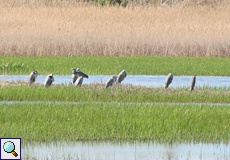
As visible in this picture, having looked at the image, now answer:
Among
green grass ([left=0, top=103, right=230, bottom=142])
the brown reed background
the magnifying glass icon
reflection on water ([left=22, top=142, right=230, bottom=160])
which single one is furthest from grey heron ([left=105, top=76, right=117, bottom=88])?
the brown reed background

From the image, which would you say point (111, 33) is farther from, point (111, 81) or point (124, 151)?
point (124, 151)

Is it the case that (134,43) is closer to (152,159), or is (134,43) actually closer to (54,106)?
(54,106)

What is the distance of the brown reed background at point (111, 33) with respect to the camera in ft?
78.3

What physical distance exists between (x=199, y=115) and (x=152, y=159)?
9.94ft

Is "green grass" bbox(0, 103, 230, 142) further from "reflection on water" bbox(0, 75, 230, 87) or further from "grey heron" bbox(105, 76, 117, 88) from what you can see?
"reflection on water" bbox(0, 75, 230, 87)

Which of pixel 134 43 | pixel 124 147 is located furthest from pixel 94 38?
pixel 124 147

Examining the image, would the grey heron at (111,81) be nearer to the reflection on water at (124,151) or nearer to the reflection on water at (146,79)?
the reflection on water at (146,79)

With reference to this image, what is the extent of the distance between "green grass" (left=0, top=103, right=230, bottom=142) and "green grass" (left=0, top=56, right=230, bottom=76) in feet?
25.7

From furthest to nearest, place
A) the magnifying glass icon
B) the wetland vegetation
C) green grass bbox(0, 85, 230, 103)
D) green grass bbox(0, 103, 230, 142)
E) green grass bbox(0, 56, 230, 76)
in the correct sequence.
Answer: green grass bbox(0, 56, 230, 76), green grass bbox(0, 85, 230, 103), the wetland vegetation, green grass bbox(0, 103, 230, 142), the magnifying glass icon

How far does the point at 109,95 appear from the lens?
12.9m

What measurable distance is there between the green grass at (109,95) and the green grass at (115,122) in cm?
175

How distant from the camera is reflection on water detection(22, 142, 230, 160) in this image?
7.11m

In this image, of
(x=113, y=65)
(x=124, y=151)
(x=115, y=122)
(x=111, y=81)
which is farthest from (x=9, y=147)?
(x=113, y=65)

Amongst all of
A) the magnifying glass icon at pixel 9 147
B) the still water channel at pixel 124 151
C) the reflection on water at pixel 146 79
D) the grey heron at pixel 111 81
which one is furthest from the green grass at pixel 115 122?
the reflection on water at pixel 146 79
